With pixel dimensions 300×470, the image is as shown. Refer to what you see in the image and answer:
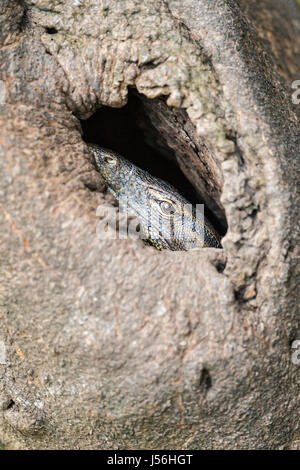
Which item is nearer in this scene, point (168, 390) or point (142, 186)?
point (168, 390)

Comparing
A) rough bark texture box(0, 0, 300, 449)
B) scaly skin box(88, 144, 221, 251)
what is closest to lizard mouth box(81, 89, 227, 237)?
rough bark texture box(0, 0, 300, 449)

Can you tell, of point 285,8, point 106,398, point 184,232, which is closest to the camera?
point 106,398

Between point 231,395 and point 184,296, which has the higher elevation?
point 184,296

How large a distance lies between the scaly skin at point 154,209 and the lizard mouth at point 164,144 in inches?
7.5

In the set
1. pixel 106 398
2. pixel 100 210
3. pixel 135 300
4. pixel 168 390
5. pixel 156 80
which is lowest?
pixel 106 398

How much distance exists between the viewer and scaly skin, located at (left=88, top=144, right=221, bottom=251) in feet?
8.21

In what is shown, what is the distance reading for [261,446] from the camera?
2.21 meters

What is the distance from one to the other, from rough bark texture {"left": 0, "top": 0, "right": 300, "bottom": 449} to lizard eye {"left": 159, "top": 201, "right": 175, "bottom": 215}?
0.31 meters

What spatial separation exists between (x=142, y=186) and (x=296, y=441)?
52.6 inches

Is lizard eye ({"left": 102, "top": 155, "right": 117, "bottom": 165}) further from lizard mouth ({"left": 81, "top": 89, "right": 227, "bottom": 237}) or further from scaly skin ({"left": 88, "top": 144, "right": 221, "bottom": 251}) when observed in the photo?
lizard mouth ({"left": 81, "top": 89, "right": 227, "bottom": 237})

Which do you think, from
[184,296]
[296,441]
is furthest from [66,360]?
[296,441]

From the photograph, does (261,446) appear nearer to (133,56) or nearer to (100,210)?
(100,210)

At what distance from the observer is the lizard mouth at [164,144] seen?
2.39 metres

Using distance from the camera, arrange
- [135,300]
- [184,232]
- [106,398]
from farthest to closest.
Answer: [184,232]
[106,398]
[135,300]
